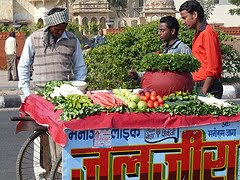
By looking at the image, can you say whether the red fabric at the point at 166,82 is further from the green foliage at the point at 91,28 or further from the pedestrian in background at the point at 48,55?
the green foliage at the point at 91,28

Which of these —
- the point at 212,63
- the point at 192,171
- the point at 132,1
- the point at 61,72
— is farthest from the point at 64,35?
the point at 132,1

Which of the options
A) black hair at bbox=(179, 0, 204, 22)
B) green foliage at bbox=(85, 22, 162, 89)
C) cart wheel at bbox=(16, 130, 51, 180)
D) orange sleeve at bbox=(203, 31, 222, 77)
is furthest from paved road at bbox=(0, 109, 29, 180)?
black hair at bbox=(179, 0, 204, 22)

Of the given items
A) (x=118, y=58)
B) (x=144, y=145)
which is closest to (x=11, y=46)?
(x=118, y=58)

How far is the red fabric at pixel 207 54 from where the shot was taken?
6.14 meters

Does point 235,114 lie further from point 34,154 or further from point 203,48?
point 34,154

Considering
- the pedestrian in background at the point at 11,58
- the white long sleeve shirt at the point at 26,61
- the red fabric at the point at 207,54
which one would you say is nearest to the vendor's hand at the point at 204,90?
the red fabric at the point at 207,54

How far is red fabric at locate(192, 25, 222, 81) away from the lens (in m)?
6.14

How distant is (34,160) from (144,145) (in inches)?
57.7

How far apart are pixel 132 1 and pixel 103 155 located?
68010mm

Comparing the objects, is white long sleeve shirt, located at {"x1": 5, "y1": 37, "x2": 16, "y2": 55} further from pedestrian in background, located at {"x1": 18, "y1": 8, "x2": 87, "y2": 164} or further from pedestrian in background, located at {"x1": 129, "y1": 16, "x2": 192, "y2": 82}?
pedestrian in background, located at {"x1": 129, "y1": 16, "x2": 192, "y2": 82}

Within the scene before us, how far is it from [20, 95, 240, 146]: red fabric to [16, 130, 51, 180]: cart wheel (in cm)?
49

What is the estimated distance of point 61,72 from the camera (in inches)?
244

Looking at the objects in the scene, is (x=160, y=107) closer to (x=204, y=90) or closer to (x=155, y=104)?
(x=155, y=104)

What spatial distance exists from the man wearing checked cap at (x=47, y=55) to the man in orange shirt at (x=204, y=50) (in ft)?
3.56
